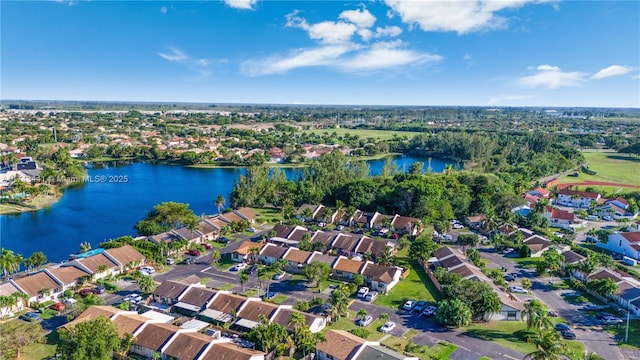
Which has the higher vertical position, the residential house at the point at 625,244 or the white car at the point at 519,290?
the residential house at the point at 625,244

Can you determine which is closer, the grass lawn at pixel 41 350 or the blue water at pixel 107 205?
the grass lawn at pixel 41 350

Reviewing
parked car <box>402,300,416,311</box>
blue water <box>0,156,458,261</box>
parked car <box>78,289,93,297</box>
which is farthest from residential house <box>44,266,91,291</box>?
parked car <box>402,300,416,311</box>

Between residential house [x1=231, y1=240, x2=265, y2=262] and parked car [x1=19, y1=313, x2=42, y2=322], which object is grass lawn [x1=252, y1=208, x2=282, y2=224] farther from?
parked car [x1=19, y1=313, x2=42, y2=322]

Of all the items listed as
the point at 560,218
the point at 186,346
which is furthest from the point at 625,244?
the point at 186,346

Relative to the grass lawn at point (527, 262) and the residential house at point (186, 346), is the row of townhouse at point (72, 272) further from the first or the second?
the grass lawn at point (527, 262)

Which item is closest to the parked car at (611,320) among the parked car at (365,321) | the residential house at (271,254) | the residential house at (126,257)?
the parked car at (365,321)

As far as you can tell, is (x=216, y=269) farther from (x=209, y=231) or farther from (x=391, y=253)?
(x=391, y=253)

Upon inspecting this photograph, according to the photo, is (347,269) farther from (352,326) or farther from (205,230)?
(205,230)
